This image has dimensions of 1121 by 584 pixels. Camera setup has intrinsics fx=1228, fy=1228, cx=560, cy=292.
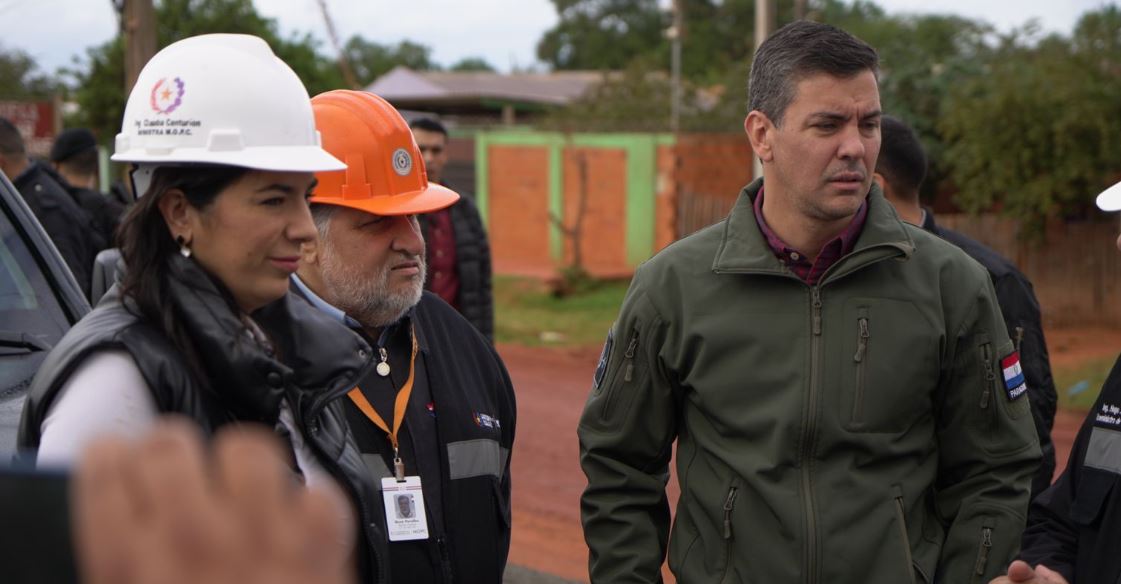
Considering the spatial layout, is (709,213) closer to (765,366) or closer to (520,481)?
(520,481)

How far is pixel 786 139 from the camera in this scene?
3.14 m

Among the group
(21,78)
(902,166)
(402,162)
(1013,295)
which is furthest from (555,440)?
(21,78)

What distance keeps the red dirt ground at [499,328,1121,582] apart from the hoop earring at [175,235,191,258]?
493 cm

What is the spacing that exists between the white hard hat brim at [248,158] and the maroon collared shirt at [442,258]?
4301mm

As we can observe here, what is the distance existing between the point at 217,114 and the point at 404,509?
4.05 ft

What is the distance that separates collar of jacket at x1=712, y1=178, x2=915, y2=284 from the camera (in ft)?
9.75

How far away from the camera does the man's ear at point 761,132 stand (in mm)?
3201

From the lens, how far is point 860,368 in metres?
2.91

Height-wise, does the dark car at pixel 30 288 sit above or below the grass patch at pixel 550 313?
above

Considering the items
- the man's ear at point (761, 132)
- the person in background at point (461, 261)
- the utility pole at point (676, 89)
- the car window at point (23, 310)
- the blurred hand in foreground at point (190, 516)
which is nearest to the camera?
the blurred hand in foreground at point (190, 516)

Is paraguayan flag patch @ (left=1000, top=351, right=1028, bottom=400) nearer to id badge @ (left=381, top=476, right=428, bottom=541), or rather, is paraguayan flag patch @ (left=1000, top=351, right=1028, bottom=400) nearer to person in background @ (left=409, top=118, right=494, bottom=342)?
id badge @ (left=381, top=476, right=428, bottom=541)

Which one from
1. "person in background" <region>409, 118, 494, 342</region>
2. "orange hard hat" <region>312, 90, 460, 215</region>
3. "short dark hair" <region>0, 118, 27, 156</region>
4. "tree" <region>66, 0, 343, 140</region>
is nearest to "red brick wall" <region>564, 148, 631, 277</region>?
"tree" <region>66, 0, 343, 140</region>

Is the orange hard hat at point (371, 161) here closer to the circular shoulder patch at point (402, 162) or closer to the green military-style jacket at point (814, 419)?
the circular shoulder patch at point (402, 162)

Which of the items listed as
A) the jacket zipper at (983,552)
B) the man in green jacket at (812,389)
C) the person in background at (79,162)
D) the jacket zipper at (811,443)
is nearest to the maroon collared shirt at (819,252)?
the man in green jacket at (812,389)
